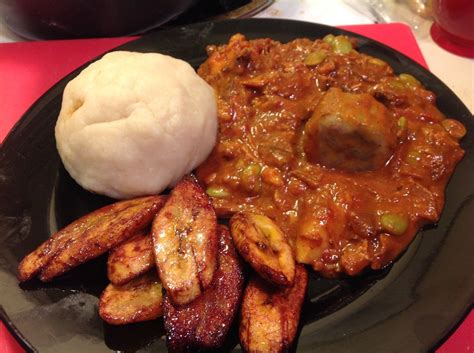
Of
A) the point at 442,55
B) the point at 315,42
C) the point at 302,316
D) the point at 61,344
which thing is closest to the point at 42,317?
the point at 61,344

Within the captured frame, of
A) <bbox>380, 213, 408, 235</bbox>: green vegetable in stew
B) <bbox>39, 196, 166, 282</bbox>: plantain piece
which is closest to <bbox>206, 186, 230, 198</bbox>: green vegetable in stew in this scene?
<bbox>39, 196, 166, 282</bbox>: plantain piece

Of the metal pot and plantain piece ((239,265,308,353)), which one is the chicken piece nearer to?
plantain piece ((239,265,308,353))

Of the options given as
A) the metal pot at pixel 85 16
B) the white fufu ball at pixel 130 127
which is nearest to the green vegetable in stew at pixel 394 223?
the white fufu ball at pixel 130 127

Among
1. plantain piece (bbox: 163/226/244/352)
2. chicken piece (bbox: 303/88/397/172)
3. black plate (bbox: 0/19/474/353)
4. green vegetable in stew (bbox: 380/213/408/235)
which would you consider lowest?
black plate (bbox: 0/19/474/353)

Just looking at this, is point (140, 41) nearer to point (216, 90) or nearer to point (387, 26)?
point (216, 90)

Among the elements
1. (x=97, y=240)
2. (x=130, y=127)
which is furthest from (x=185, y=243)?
(x=130, y=127)

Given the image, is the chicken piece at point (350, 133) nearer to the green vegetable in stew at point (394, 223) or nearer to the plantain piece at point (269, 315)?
the green vegetable in stew at point (394, 223)
